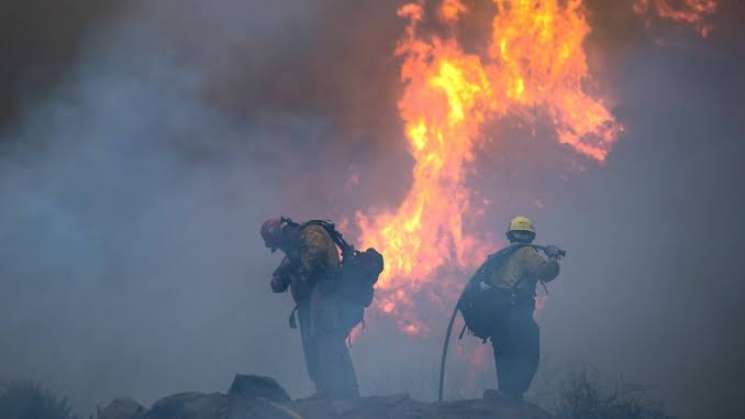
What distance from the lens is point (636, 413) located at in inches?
393

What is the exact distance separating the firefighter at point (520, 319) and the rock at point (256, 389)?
9.34ft

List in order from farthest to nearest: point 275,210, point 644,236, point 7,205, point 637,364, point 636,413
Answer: point 275,210
point 644,236
point 7,205
point 637,364
point 636,413

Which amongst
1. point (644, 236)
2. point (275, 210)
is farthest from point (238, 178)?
point (644, 236)

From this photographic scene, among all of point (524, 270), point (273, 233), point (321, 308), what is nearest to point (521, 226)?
point (524, 270)

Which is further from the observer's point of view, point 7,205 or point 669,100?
point 669,100

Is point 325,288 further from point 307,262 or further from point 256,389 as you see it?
point 256,389

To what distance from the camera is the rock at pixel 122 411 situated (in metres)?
8.84

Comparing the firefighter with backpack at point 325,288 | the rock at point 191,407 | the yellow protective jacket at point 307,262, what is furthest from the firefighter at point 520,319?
the rock at point 191,407

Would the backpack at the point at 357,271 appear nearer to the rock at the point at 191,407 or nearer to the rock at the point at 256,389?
the rock at the point at 256,389

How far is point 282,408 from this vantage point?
339 inches

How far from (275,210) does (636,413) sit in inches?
638

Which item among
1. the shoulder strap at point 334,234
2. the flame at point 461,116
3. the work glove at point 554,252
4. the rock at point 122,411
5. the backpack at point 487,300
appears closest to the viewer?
the rock at point 122,411

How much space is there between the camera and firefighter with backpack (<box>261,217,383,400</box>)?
30.9 ft

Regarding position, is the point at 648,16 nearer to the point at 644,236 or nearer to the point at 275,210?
the point at 644,236
